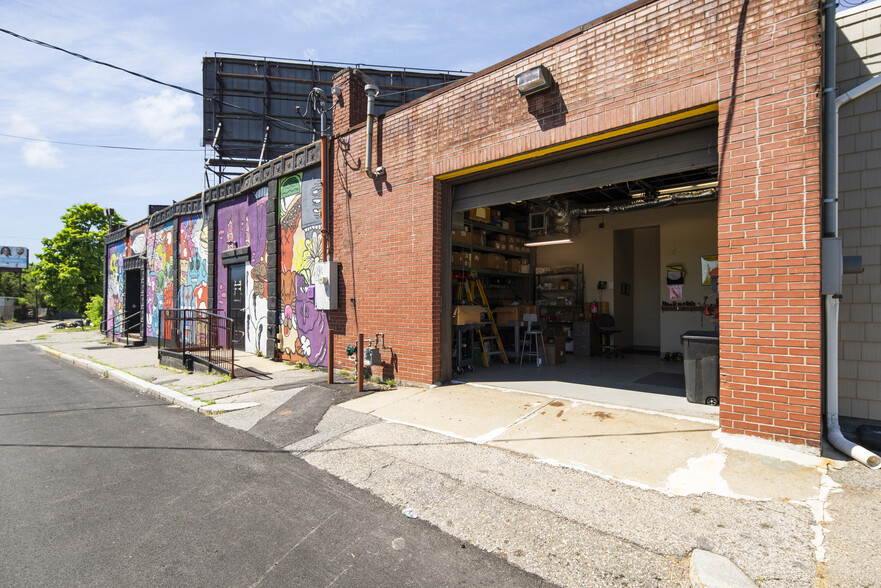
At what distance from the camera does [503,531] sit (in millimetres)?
3355

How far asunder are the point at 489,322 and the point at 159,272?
14773 mm

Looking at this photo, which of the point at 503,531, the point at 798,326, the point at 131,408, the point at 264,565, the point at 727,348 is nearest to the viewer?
the point at 264,565

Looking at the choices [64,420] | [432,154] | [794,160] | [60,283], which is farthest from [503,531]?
[60,283]

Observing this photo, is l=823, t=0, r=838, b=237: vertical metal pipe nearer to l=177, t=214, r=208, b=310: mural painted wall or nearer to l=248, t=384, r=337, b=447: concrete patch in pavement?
l=248, t=384, r=337, b=447: concrete patch in pavement

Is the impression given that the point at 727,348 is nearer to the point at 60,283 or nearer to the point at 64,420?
the point at 64,420

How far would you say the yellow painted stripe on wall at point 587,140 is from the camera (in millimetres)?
5250

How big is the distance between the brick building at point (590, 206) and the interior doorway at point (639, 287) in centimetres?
7

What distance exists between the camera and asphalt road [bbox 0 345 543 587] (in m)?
2.90

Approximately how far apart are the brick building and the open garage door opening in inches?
2.2

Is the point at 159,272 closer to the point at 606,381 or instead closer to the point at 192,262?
the point at 192,262

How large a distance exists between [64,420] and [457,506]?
255 inches

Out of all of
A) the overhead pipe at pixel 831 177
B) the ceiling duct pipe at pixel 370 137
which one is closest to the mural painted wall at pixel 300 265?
the ceiling duct pipe at pixel 370 137

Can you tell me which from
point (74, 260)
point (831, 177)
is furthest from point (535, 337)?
point (74, 260)

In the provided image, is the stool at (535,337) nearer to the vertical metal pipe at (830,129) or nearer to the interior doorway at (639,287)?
the interior doorway at (639,287)
